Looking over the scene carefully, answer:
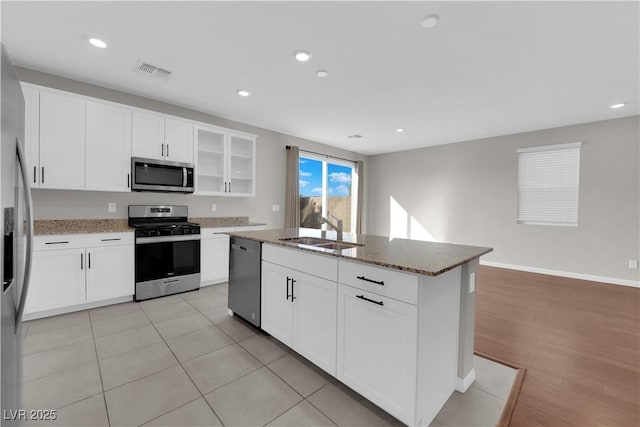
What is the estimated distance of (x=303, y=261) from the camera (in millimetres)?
2041

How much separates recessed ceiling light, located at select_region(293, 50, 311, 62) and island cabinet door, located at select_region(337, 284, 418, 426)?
211 centimetres

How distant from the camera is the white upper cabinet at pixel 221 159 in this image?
423 cm

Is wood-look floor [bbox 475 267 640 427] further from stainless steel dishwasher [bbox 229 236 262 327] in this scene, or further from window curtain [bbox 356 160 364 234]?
window curtain [bbox 356 160 364 234]

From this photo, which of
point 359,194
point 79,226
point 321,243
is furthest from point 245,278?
point 359,194

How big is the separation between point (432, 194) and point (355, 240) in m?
4.59

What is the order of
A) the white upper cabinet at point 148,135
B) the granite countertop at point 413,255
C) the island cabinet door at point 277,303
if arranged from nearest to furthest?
the granite countertop at point 413,255, the island cabinet door at point 277,303, the white upper cabinet at point 148,135

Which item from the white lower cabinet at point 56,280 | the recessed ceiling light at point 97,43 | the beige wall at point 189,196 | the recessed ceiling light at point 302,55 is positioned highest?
the recessed ceiling light at point 302,55

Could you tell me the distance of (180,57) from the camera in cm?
266

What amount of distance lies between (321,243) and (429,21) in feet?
6.42

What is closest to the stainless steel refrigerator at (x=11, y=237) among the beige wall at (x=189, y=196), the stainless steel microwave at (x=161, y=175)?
the stainless steel microwave at (x=161, y=175)

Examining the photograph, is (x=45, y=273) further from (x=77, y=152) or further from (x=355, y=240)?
(x=355, y=240)

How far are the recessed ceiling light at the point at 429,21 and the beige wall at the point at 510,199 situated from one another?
4165 millimetres

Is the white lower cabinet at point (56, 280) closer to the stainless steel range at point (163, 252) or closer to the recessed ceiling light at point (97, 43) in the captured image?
the stainless steel range at point (163, 252)

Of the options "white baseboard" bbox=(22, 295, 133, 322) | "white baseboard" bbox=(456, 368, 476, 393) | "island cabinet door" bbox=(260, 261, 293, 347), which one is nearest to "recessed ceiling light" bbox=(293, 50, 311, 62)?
"island cabinet door" bbox=(260, 261, 293, 347)
